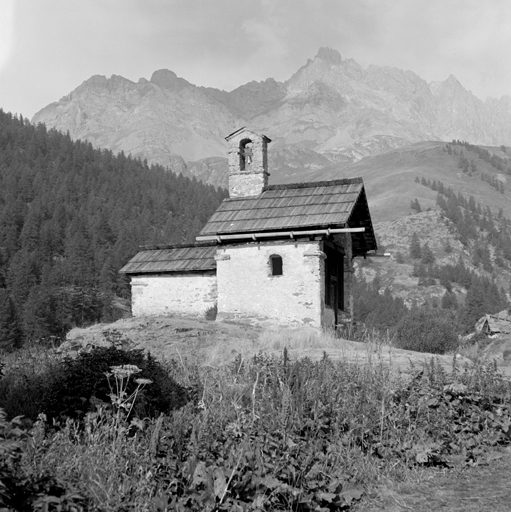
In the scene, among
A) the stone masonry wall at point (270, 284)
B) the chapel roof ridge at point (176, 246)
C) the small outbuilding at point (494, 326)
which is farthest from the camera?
the small outbuilding at point (494, 326)

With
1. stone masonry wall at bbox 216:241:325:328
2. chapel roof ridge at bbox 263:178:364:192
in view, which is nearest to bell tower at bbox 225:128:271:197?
chapel roof ridge at bbox 263:178:364:192

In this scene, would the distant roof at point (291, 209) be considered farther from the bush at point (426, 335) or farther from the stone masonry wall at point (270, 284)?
the bush at point (426, 335)

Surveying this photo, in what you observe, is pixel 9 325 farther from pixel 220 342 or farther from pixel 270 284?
pixel 220 342

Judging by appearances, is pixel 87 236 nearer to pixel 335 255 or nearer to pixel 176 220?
pixel 176 220

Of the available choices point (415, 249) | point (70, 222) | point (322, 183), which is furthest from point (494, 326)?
point (415, 249)

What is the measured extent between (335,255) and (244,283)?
3.94 metres

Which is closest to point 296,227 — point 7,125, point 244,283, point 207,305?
point 244,283

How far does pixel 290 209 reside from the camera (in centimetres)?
2072

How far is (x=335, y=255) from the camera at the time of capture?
73.9 ft

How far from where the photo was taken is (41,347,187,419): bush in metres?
6.66

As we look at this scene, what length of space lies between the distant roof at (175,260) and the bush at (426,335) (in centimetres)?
1534

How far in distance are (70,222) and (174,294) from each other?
8528 cm

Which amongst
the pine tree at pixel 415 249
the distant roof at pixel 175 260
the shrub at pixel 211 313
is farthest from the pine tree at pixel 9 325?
the pine tree at pixel 415 249

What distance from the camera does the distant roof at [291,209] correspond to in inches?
780
